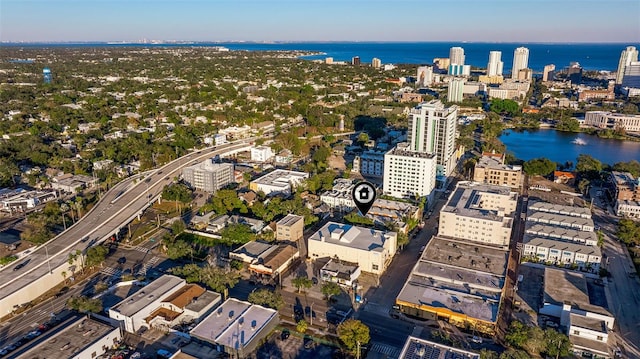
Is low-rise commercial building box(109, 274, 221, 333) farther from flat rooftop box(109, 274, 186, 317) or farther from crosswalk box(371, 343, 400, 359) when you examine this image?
crosswalk box(371, 343, 400, 359)

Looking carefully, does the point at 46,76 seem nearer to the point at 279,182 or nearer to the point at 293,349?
the point at 279,182

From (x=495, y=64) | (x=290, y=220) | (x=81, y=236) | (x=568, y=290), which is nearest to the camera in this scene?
(x=568, y=290)

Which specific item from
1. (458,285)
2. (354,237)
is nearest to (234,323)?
(354,237)

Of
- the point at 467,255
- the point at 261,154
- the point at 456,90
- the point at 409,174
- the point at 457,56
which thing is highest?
the point at 457,56

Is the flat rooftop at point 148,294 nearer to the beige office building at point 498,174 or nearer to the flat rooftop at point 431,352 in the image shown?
the flat rooftop at point 431,352

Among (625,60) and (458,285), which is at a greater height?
(625,60)
